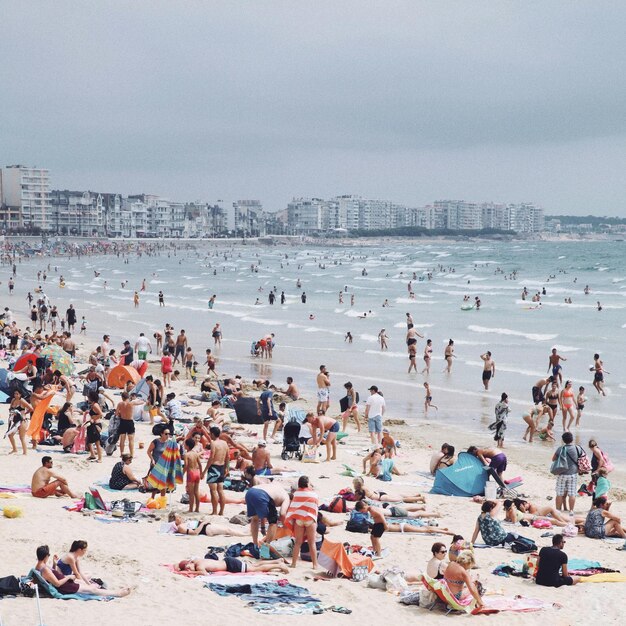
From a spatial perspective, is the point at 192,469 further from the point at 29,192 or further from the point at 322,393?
the point at 29,192

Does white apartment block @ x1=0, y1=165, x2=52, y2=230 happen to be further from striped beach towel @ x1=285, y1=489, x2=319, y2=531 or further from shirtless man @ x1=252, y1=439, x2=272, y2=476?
striped beach towel @ x1=285, y1=489, x2=319, y2=531

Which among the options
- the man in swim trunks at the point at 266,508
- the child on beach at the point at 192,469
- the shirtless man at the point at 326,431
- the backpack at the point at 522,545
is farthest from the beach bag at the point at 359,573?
the shirtless man at the point at 326,431

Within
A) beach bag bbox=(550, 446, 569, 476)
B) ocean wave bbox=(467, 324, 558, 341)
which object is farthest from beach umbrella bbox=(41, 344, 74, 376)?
ocean wave bbox=(467, 324, 558, 341)

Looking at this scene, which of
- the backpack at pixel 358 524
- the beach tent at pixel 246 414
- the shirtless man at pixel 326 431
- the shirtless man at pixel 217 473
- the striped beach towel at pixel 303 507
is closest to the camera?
the striped beach towel at pixel 303 507

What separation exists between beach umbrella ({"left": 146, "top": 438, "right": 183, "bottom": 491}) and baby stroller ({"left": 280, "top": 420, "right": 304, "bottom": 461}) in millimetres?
3158

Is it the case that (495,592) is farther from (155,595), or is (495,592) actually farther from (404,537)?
(155,595)

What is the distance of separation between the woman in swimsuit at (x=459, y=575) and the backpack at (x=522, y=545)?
199cm

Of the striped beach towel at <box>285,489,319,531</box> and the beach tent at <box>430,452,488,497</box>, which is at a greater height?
the striped beach towel at <box>285,489,319,531</box>

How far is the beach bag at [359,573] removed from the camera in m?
8.70

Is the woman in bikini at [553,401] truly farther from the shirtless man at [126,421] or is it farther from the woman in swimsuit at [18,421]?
the woman in swimsuit at [18,421]

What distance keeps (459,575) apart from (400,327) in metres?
32.1

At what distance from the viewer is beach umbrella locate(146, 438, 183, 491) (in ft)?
37.1

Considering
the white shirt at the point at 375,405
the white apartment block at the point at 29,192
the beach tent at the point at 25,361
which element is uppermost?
the white apartment block at the point at 29,192

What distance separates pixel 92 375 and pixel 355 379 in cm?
905
